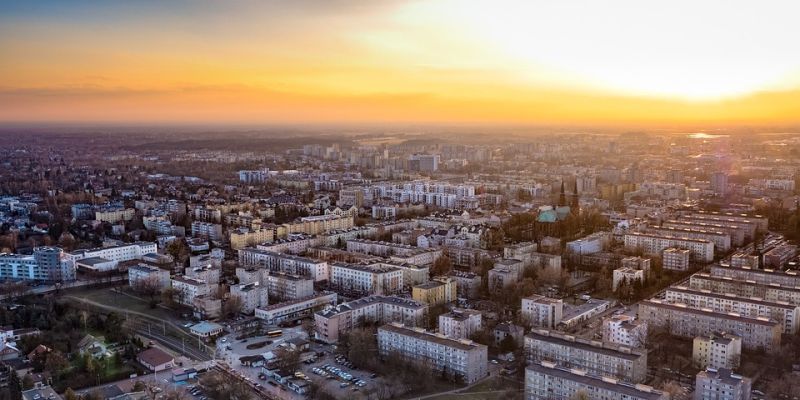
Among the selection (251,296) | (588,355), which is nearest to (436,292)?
(251,296)

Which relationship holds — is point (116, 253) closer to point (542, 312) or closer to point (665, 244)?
point (542, 312)

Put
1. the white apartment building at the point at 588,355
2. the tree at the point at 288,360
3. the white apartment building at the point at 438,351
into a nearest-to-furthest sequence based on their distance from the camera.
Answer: the white apartment building at the point at 588,355 → the white apartment building at the point at 438,351 → the tree at the point at 288,360

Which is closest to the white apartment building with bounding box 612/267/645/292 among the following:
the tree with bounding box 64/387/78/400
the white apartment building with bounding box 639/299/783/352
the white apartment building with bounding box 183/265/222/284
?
the white apartment building with bounding box 639/299/783/352

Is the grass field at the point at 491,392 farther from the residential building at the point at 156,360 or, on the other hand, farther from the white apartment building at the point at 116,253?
the white apartment building at the point at 116,253

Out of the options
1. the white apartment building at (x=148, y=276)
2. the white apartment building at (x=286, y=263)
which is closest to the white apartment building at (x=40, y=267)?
the white apartment building at (x=148, y=276)

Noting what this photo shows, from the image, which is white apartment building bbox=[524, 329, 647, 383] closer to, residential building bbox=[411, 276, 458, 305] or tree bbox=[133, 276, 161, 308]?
residential building bbox=[411, 276, 458, 305]

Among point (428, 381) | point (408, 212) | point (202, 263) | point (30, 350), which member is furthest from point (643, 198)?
point (30, 350)
